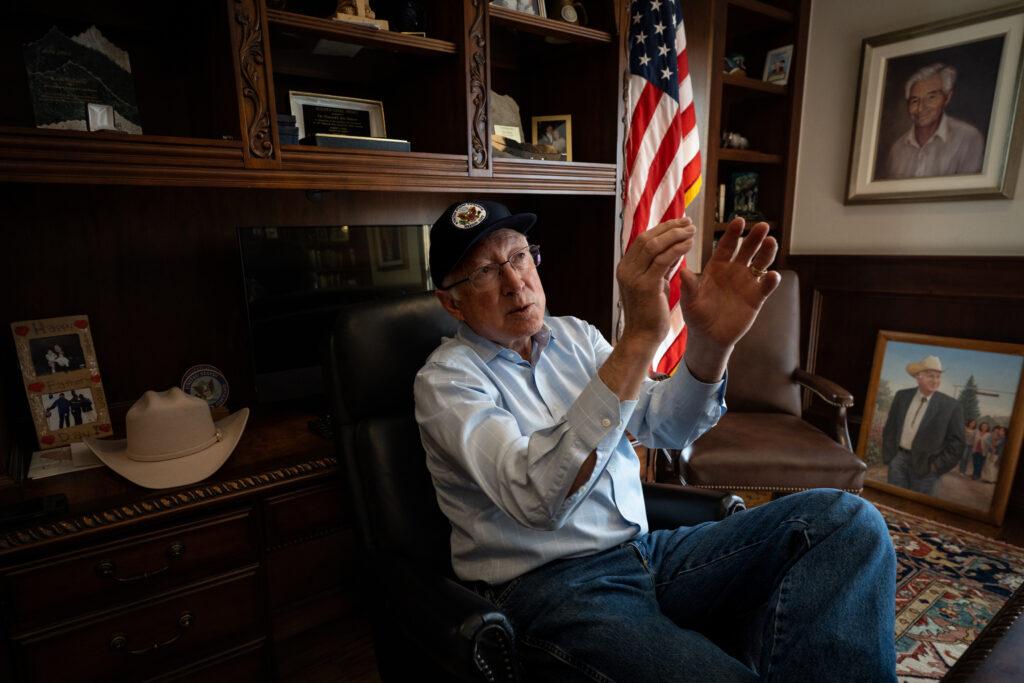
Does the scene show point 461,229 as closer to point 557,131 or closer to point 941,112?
point 557,131

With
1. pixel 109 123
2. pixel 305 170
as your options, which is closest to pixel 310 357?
pixel 305 170

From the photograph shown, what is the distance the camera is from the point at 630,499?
1.24 metres

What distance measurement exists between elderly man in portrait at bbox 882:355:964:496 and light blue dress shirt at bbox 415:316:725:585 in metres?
2.09

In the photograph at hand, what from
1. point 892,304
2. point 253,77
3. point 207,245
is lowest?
A: point 892,304

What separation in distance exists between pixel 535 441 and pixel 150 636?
112cm

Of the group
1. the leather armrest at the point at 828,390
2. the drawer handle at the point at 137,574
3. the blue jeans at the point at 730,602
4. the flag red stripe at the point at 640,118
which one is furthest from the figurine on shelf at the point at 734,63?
the drawer handle at the point at 137,574

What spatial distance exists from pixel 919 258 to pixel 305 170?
9.28 feet

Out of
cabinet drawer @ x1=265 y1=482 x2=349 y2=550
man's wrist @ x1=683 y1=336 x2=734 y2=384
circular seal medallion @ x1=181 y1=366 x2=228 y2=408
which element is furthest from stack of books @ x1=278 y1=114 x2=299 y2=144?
man's wrist @ x1=683 y1=336 x2=734 y2=384

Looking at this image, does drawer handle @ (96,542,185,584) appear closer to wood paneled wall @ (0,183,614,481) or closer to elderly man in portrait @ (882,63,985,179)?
wood paneled wall @ (0,183,614,481)

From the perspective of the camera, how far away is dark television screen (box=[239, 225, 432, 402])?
1.73m

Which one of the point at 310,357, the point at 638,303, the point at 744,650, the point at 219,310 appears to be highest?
the point at 638,303

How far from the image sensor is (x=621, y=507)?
1193 millimetres

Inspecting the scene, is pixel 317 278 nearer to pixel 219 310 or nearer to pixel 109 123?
pixel 219 310

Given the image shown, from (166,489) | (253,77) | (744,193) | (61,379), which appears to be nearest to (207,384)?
(61,379)
